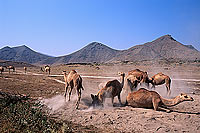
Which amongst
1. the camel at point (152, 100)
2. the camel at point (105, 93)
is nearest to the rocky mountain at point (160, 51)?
the camel at point (105, 93)

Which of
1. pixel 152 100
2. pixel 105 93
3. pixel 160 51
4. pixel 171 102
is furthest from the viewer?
pixel 160 51

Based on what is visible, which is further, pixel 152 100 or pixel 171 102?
pixel 152 100

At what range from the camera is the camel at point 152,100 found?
27.3 ft

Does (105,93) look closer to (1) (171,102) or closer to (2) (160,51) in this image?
(1) (171,102)

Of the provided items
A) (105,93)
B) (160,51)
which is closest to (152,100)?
(105,93)

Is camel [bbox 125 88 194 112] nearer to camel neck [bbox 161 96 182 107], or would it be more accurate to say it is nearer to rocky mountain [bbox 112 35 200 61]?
camel neck [bbox 161 96 182 107]

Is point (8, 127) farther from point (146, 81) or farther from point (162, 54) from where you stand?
point (162, 54)

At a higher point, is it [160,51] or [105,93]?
[160,51]

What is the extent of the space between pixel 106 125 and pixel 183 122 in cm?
313

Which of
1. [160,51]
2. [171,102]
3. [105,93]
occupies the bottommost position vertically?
[171,102]

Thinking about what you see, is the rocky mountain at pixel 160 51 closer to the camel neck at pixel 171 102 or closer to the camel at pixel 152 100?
the camel at pixel 152 100

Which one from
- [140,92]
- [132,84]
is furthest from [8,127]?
[132,84]

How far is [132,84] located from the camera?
40.9ft

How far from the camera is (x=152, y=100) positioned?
8695 millimetres
